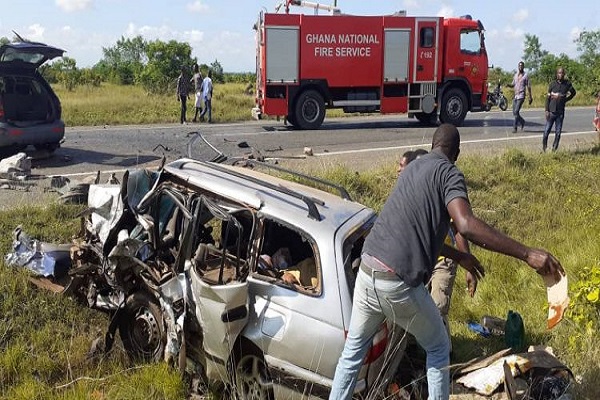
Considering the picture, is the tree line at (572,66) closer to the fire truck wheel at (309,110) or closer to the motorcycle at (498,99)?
the motorcycle at (498,99)

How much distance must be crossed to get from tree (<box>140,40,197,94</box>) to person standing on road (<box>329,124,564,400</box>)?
3405 cm

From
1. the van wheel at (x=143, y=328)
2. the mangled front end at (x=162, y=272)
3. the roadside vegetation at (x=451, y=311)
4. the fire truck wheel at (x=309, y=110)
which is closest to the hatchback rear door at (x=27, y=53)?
the roadside vegetation at (x=451, y=311)

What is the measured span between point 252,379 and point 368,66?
13.8 metres

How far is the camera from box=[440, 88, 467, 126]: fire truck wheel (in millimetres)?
17359

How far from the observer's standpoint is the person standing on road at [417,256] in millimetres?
3096

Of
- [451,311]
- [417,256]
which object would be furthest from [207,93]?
[417,256]

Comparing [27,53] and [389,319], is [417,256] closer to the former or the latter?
[389,319]

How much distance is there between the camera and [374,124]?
18016 mm

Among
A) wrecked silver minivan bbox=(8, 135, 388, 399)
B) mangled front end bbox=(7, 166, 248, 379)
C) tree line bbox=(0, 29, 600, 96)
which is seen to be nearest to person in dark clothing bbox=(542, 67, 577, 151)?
wrecked silver minivan bbox=(8, 135, 388, 399)

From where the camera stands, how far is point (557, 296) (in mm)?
3215

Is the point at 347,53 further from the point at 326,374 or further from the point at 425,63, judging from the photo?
the point at 326,374

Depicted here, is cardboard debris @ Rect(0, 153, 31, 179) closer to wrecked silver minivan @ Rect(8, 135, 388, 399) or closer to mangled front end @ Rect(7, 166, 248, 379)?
mangled front end @ Rect(7, 166, 248, 379)

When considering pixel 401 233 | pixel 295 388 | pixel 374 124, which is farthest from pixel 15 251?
pixel 374 124

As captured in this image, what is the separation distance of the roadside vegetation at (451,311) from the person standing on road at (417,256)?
1297 millimetres
